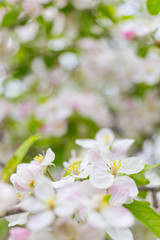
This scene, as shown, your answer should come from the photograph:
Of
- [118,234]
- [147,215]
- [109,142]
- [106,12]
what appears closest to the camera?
[118,234]

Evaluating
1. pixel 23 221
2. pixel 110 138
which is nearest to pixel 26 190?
pixel 23 221

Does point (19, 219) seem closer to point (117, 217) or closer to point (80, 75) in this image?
point (117, 217)

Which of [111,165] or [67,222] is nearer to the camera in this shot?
[67,222]

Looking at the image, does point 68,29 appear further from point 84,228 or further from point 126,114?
point 84,228

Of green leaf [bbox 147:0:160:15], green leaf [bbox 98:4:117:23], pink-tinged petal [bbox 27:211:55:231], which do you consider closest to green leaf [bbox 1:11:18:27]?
green leaf [bbox 98:4:117:23]

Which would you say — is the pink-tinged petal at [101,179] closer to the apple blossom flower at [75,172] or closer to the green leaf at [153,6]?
the apple blossom flower at [75,172]

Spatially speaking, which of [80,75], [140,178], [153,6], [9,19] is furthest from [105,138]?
[80,75]
